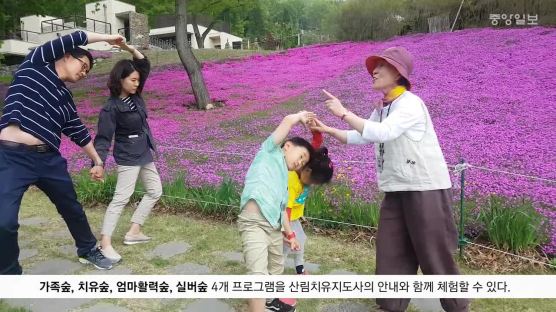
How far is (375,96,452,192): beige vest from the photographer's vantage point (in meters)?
2.67

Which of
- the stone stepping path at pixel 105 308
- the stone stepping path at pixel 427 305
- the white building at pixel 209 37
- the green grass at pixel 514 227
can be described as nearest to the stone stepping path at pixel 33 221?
the stone stepping path at pixel 105 308

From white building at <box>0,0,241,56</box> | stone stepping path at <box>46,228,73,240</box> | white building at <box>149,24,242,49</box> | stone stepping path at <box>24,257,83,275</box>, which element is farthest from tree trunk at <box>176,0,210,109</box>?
white building at <box>149,24,242,49</box>

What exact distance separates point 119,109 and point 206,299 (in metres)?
1.77

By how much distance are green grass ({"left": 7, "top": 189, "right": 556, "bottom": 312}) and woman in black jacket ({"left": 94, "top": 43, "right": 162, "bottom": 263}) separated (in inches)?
16.5

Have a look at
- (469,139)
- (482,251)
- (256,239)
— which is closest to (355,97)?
(469,139)

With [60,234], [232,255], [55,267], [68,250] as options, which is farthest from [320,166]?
[60,234]

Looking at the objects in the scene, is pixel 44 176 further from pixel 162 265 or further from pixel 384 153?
pixel 384 153

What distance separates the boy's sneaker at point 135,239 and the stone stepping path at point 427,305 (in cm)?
256

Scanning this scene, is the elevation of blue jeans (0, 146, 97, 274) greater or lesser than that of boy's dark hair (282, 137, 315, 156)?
lesser

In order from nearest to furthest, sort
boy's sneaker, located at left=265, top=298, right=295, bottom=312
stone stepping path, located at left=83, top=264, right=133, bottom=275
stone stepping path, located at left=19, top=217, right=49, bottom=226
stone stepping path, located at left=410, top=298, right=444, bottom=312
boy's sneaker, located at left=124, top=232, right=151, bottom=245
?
boy's sneaker, located at left=265, top=298, right=295, bottom=312, stone stepping path, located at left=410, top=298, right=444, bottom=312, stone stepping path, located at left=83, top=264, right=133, bottom=275, boy's sneaker, located at left=124, top=232, right=151, bottom=245, stone stepping path, located at left=19, top=217, right=49, bottom=226

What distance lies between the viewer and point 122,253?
13.6ft

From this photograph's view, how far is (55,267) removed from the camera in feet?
12.8

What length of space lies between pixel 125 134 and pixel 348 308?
2.37m
